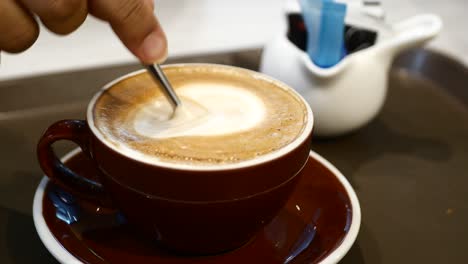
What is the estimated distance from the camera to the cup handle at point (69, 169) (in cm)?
46

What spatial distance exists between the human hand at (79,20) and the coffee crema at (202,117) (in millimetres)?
48

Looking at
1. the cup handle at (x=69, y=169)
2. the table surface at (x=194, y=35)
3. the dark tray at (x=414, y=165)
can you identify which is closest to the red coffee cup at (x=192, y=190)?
the cup handle at (x=69, y=169)

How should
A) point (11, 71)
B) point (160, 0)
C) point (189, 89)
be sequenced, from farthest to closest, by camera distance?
point (160, 0), point (11, 71), point (189, 89)

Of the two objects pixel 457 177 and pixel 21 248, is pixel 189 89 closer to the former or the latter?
pixel 21 248

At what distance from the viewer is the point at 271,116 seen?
18.6 inches

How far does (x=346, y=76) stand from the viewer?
63 cm

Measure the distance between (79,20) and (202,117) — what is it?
0.13 m

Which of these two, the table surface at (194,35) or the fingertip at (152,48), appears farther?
the table surface at (194,35)

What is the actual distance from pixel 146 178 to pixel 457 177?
1.30ft

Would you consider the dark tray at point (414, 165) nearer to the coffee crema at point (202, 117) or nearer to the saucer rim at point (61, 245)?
the saucer rim at point (61, 245)

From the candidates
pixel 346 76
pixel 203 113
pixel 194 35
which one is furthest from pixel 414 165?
pixel 194 35

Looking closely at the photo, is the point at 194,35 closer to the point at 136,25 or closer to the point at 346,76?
the point at 346,76

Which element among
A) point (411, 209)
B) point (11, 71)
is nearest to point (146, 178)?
point (411, 209)

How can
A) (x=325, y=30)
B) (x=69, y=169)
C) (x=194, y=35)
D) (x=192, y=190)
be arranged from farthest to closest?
(x=194, y=35) < (x=325, y=30) < (x=69, y=169) < (x=192, y=190)
